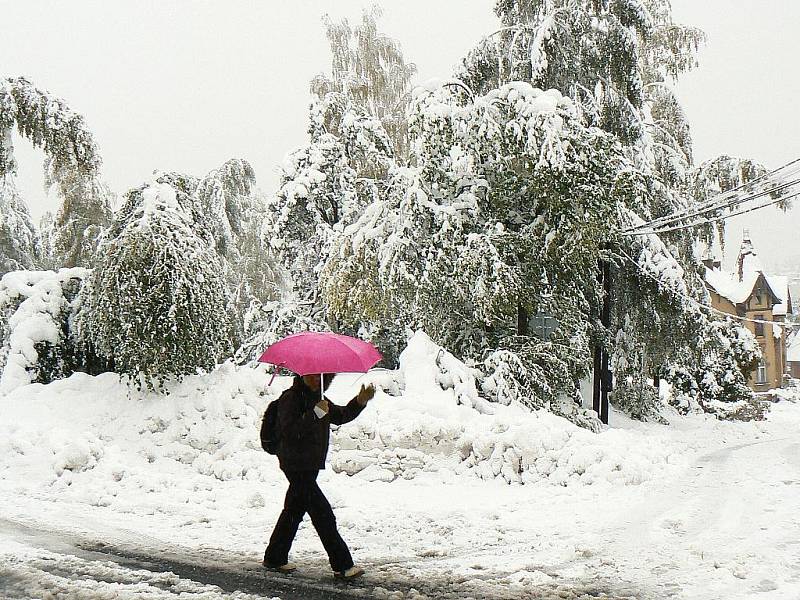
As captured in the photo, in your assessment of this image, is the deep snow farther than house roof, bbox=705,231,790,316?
No

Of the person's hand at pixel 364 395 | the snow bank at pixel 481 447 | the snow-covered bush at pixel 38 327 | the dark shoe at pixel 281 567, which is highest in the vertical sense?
the snow-covered bush at pixel 38 327

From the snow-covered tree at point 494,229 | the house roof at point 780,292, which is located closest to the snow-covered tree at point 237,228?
the snow-covered tree at point 494,229

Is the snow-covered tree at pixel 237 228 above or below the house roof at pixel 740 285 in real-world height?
below

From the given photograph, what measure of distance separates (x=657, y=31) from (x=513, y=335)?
12405 millimetres

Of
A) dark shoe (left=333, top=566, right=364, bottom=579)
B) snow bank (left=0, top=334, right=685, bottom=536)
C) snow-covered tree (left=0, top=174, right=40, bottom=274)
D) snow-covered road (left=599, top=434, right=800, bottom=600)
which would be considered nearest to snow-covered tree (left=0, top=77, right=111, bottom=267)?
snow bank (left=0, top=334, right=685, bottom=536)

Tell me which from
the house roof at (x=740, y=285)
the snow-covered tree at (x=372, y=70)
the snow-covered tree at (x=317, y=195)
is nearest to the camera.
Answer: the snow-covered tree at (x=317, y=195)

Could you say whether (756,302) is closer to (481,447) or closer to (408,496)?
(481,447)

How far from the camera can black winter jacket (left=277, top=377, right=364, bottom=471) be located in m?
4.97

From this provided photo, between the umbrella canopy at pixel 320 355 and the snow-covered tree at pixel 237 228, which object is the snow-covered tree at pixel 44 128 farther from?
the umbrella canopy at pixel 320 355

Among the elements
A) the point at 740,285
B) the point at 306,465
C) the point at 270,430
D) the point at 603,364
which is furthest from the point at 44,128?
the point at 740,285

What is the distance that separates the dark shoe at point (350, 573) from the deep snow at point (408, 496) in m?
0.10

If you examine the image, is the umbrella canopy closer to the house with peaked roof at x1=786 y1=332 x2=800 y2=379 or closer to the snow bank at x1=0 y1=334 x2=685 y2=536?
the snow bank at x1=0 y1=334 x2=685 y2=536

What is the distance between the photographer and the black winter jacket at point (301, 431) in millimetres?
4973

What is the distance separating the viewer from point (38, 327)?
1059 centimetres
